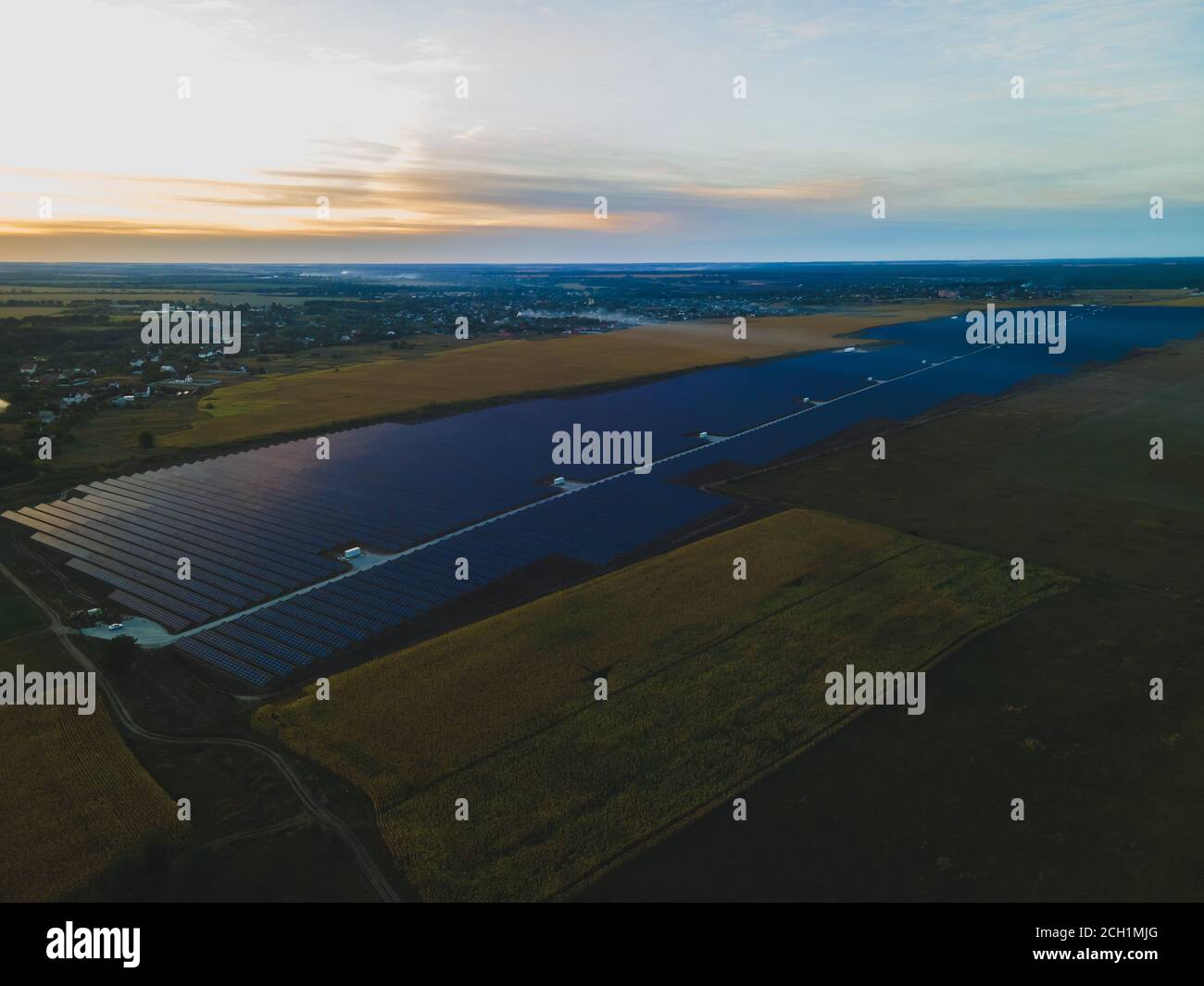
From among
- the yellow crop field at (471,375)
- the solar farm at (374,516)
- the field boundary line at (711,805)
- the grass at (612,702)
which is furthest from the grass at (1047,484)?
the yellow crop field at (471,375)

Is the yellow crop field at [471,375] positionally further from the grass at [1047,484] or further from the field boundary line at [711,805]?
the field boundary line at [711,805]

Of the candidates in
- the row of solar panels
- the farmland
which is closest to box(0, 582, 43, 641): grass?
the row of solar panels

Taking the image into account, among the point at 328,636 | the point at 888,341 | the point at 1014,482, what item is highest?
the point at 888,341

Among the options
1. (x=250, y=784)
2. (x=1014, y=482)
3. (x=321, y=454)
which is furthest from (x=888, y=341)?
(x=250, y=784)

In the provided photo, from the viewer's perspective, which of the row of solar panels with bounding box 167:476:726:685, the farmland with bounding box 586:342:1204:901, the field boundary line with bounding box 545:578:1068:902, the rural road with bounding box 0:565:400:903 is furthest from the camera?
the row of solar panels with bounding box 167:476:726:685

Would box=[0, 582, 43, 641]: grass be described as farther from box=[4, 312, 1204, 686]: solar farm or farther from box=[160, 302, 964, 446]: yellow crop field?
box=[160, 302, 964, 446]: yellow crop field

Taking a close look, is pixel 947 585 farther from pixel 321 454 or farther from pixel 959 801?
pixel 321 454

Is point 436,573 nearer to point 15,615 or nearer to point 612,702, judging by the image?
point 612,702
